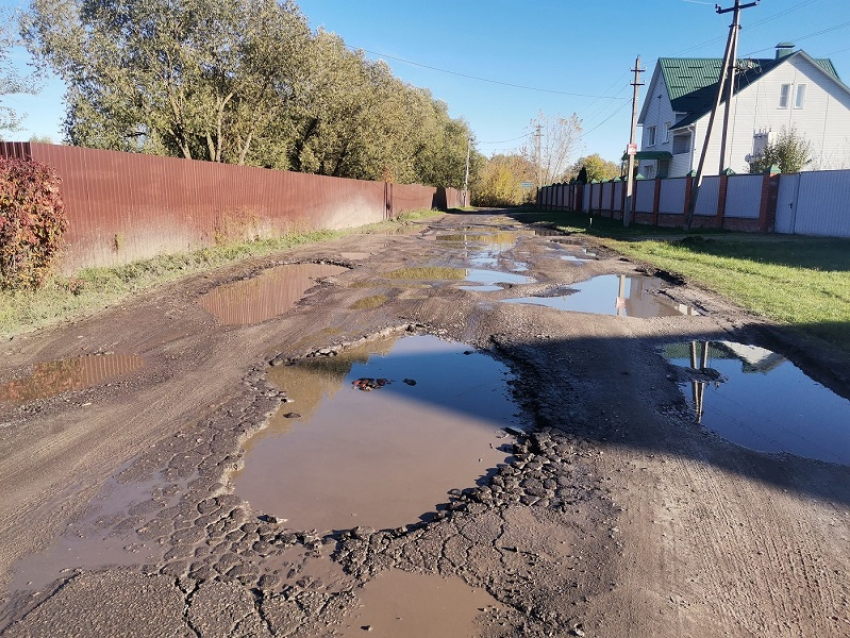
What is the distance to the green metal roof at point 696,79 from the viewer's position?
35.6m

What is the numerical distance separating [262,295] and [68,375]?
15.0 ft

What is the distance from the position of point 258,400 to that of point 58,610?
2.58 meters

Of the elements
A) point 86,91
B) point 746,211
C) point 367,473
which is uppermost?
point 86,91

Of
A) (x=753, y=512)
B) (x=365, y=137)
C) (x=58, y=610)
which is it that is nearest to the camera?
(x=58, y=610)

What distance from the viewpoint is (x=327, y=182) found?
2592cm

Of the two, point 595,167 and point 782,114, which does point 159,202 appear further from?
point 595,167

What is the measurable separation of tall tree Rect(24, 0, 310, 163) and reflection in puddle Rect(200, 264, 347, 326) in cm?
986

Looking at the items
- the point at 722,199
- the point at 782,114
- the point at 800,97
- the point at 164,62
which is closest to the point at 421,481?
the point at 164,62

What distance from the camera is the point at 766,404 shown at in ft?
17.5

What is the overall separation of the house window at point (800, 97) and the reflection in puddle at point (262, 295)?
33.6 metres

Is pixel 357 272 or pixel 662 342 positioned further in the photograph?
pixel 357 272

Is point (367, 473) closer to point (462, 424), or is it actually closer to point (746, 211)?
point (462, 424)

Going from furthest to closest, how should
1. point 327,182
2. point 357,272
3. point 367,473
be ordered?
point 327,182, point 357,272, point 367,473

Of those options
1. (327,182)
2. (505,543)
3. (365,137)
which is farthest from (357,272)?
(365,137)
